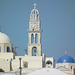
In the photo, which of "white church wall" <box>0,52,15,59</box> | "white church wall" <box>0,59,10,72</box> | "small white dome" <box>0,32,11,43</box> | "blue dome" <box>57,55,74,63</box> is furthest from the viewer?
"blue dome" <box>57,55,74,63</box>

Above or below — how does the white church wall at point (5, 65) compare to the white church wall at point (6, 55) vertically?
below

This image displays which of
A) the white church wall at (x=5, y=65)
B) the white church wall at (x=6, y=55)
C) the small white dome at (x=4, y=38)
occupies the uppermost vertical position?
the small white dome at (x=4, y=38)

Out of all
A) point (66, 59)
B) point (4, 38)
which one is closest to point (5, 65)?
point (4, 38)

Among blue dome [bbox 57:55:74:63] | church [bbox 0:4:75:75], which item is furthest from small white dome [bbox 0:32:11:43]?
blue dome [bbox 57:55:74:63]

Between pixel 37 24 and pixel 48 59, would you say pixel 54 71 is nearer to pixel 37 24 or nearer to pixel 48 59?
pixel 37 24

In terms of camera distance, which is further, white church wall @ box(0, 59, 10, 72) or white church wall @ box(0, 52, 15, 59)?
white church wall @ box(0, 52, 15, 59)

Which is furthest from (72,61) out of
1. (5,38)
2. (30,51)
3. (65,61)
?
(5,38)

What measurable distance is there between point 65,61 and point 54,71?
1956 inches

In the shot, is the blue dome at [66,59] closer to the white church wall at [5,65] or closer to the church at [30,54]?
the church at [30,54]

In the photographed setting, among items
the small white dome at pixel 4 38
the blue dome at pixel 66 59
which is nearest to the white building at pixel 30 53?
the small white dome at pixel 4 38

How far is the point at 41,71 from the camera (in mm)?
17484

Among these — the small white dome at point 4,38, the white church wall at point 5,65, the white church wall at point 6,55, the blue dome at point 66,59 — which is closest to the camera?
the white church wall at point 5,65

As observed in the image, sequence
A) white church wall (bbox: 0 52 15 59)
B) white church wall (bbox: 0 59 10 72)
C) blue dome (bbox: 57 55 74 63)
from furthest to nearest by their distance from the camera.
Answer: blue dome (bbox: 57 55 74 63) < white church wall (bbox: 0 52 15 59) < white church wall (bbox: 0 59 10 72)

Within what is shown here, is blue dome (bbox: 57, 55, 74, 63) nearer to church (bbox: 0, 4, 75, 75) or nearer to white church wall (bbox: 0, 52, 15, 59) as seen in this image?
church (bbox: 0, 4, 75, 75)
